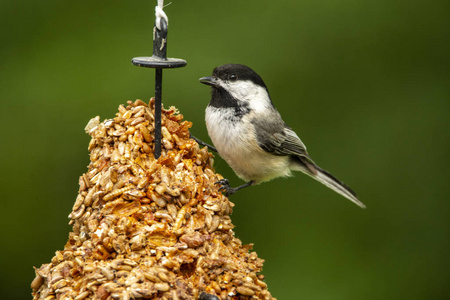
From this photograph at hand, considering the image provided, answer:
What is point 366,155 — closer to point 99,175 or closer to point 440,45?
point 440,45

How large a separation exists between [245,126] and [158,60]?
2.92 ft

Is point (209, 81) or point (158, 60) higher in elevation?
point (158, 60)

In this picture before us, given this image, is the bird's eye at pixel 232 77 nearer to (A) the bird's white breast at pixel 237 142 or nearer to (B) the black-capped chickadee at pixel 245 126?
(B) the black-capped chickadee at pixel 245 126

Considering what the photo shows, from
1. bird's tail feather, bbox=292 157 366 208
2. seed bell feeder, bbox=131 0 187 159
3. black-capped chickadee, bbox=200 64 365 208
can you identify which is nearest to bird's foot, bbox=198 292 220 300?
seed bell feeder, bbox=131 0 187 159

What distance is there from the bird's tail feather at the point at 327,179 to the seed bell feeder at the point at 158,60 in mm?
1383

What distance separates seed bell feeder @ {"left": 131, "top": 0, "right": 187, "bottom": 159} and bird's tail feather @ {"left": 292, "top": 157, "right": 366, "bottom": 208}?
138cm

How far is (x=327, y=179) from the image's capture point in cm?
344

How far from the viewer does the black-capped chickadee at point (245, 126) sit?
9.40ft

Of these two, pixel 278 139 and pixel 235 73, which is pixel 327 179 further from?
pixel 235 73

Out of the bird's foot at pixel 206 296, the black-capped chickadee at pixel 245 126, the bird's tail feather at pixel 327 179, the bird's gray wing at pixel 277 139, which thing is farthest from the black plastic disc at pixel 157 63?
the bird's tail feather at pixel 327 179

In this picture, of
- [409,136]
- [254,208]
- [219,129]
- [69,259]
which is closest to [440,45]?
[409,136]

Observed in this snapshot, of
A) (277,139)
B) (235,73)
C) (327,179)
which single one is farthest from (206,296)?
(327,179)

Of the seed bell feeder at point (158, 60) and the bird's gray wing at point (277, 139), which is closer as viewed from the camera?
the seed bell feeder at point (158, 60)

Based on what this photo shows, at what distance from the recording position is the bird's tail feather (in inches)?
135
